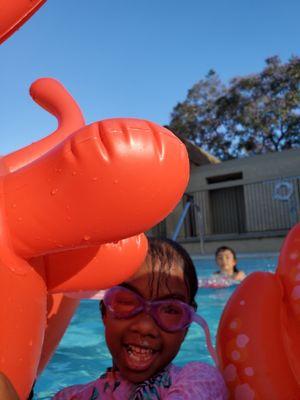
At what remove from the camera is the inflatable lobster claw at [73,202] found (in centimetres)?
82

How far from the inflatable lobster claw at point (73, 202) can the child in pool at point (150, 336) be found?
58cm

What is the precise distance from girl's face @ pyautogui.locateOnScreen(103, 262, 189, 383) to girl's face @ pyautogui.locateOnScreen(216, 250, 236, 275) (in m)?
5.78

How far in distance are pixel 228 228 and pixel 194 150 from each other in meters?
2.91

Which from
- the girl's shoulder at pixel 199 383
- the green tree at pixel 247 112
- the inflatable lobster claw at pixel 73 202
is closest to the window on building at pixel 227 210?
the green tree at pixel 247 112

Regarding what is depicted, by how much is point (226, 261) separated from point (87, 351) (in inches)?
140

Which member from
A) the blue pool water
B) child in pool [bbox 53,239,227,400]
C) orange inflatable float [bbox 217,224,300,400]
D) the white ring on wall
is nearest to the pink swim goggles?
child in pool [bbox 53,239,227,400]

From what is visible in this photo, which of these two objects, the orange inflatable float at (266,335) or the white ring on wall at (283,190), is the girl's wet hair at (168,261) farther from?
the white ring on wall at (283,190)

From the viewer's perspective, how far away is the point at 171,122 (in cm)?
2647

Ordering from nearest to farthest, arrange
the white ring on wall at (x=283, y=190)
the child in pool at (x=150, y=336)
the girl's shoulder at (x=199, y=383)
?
the girl's shoulder at (x=199, y=383), the child in pool at (x=150, y=336), the white ring on wall at (x=283, y=190)

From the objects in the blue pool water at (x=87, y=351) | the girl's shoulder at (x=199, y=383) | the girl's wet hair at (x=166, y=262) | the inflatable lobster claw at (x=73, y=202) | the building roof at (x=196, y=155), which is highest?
the inflatable lobster claw at (x=73, y=202)

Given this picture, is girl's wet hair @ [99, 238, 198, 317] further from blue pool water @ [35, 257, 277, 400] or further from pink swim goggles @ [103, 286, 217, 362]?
blue pool water @ [35, 257, 277, 400]

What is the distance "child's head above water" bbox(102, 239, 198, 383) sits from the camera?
1.46 meters

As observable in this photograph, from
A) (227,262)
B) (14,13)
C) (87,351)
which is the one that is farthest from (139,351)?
(227,262)

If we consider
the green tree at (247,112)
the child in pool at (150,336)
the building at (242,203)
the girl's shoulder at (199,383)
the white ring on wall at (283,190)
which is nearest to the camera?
the girl's shoulder at (199,383)
